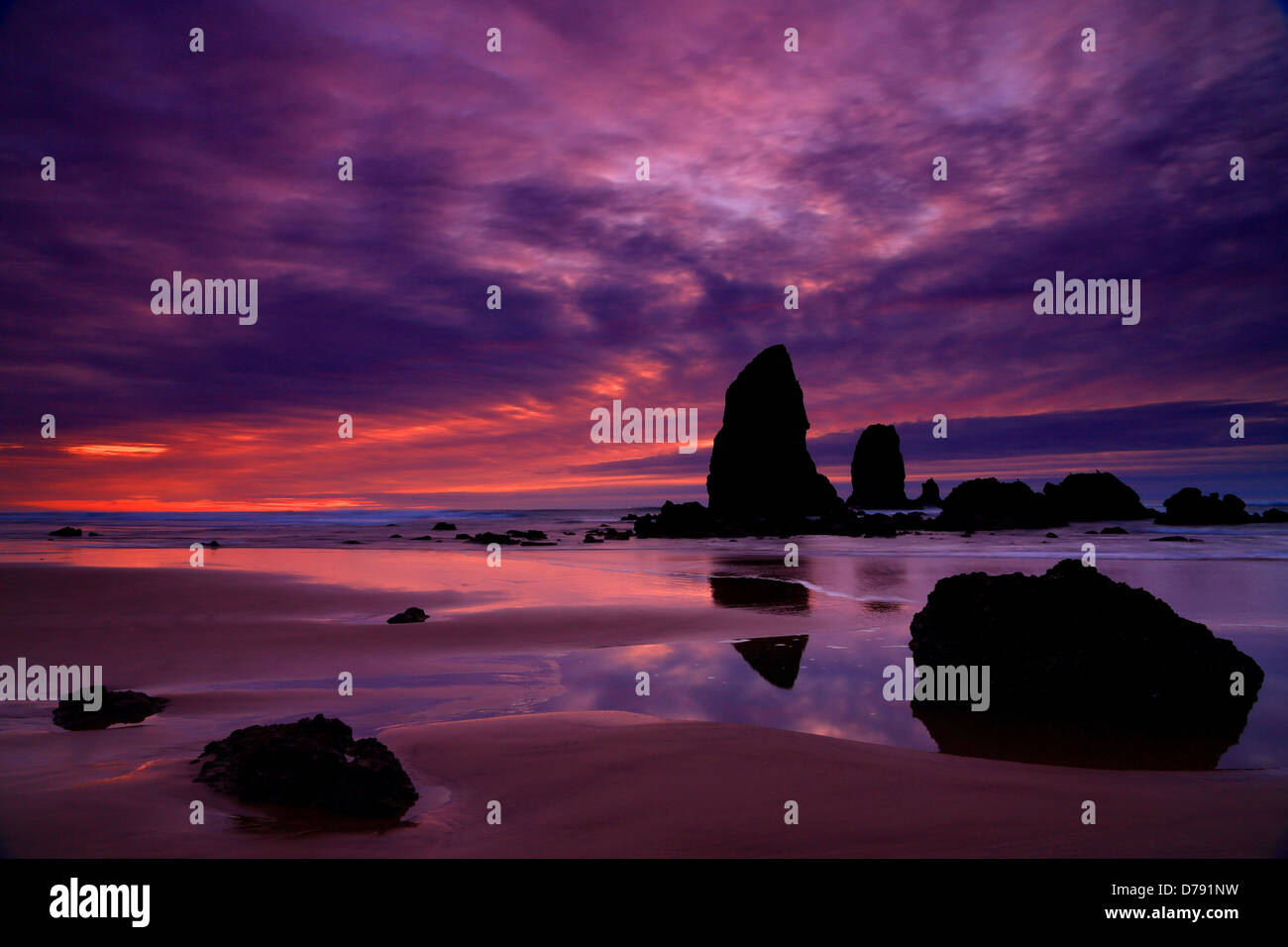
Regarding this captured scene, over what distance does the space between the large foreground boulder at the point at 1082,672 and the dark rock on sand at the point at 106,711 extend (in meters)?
7.03

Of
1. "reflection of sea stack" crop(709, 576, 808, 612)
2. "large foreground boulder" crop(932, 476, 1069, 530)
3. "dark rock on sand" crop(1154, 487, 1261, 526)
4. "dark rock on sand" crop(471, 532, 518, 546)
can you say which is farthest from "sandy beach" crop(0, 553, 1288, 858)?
"dark rock on sand" crop(1154, 487, 1261, 526)

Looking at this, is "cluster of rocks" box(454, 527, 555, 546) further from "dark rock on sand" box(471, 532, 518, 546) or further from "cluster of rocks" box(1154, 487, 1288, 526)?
"cluster of rocks" box(1154, 487, 1288, 526)

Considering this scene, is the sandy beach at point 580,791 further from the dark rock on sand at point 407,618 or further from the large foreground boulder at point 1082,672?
the dark rock on sand at point 407,618

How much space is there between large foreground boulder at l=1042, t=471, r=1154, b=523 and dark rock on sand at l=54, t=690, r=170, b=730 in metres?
57.9

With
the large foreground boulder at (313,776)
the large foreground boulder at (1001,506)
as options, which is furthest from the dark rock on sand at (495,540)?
the large foreground boulder at (313,776)

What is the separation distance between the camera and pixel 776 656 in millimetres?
9055

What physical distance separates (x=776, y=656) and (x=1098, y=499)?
55040mm

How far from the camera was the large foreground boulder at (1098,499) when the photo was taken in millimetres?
52219

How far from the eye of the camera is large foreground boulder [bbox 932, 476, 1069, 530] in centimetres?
4659

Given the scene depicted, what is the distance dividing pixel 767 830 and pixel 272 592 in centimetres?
1392

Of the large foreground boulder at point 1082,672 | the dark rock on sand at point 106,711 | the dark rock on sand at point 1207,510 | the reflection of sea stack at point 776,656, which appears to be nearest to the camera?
the dark rock on sand at point 106,711

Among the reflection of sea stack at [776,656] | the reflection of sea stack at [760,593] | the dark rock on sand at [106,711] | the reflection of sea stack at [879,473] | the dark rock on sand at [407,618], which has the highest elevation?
the reflection of sea stack at [879,473]
